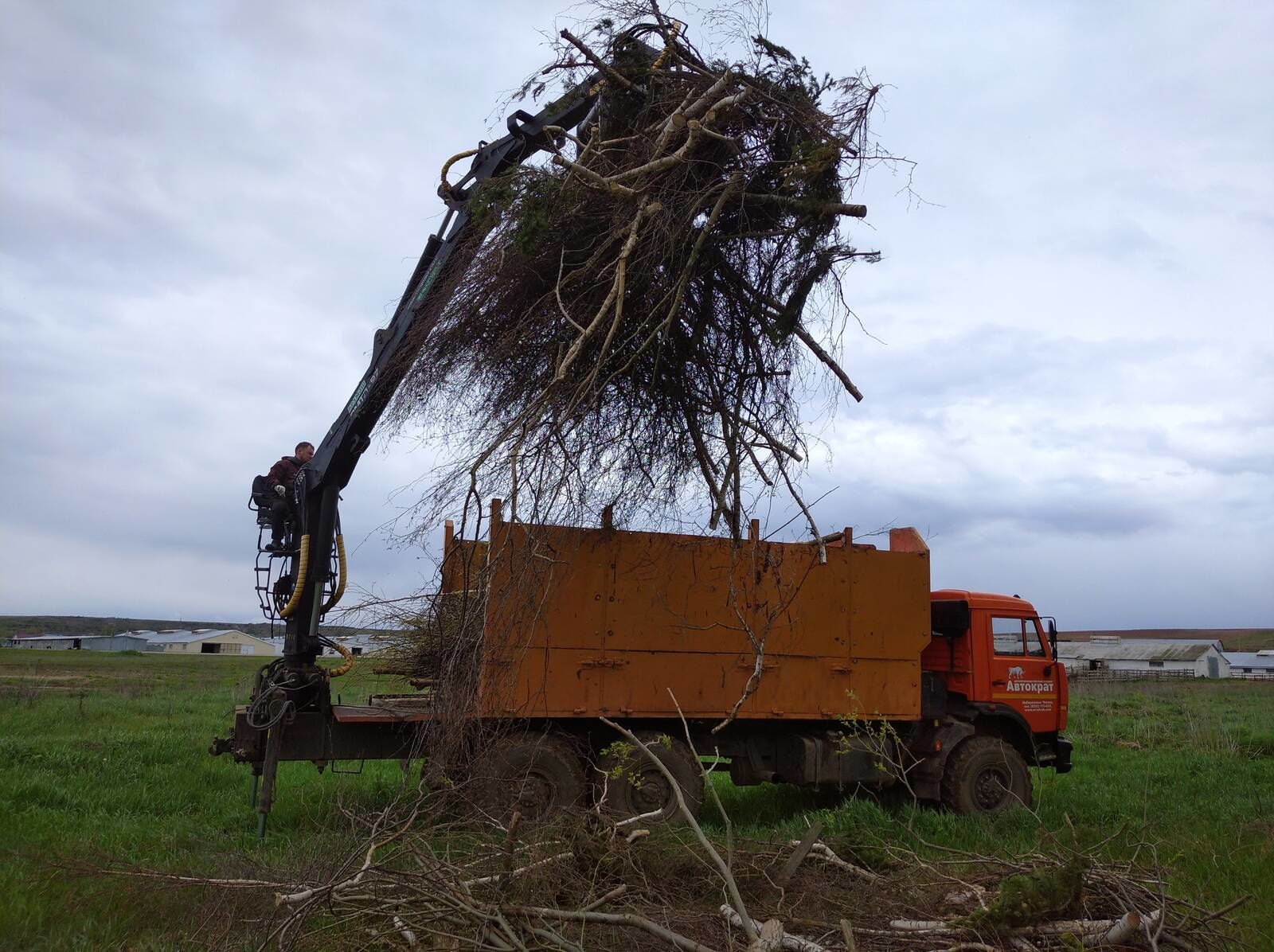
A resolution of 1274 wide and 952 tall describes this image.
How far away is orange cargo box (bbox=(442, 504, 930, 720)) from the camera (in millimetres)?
7887

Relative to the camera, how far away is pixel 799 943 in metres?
4.22

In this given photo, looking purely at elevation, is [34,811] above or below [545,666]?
below

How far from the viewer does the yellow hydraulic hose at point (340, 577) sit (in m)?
8.84

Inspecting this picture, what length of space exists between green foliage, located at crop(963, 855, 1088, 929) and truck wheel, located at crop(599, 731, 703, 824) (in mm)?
3938

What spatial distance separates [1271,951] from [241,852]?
238 inches

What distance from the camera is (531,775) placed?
8.12 metres

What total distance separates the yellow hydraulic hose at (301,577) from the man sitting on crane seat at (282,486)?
40cm

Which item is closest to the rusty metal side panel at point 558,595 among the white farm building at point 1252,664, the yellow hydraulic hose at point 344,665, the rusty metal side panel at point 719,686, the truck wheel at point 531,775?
the rusty metal side panel at point 719,686

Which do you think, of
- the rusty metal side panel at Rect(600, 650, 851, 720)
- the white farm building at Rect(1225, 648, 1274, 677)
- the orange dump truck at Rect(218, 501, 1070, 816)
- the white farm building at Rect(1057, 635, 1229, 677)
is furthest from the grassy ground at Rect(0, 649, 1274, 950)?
the white farm building at Rect(1225, 648, 1274, 677)

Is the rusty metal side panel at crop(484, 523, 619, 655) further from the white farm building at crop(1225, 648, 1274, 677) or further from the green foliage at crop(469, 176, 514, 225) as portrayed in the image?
the white farm building at crop(1225, 648, 1274, 677)

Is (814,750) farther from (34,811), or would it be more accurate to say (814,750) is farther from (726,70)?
(34,811)

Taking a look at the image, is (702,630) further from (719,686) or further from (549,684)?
(549,684)

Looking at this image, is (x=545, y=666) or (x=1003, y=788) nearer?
(x=545, y=666)

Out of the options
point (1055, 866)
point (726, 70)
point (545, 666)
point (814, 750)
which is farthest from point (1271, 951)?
point (726, 70)
